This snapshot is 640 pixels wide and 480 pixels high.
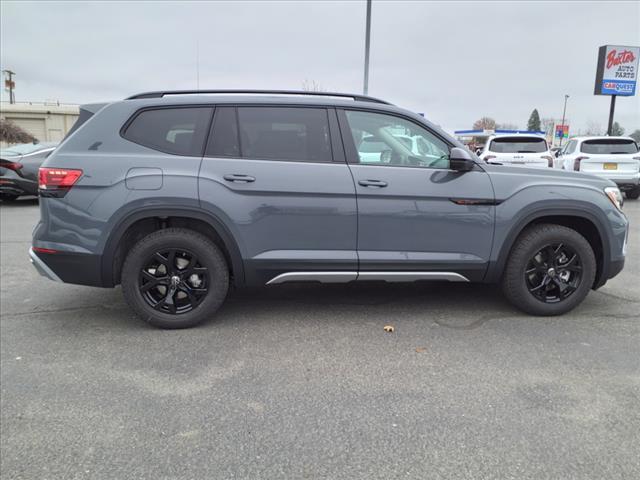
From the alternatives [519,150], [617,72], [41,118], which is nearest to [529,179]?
[519,150]

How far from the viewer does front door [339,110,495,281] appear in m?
3.81

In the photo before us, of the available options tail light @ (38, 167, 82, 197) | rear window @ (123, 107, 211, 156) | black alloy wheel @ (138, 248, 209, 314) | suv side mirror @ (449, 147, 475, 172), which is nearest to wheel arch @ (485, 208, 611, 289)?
suv side mirror @ (449, 147, 475, 172)

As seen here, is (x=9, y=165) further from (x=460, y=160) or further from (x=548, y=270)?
(x=548, y=270)

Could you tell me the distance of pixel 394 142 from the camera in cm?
397

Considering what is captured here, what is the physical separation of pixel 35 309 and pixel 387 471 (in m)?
3.70

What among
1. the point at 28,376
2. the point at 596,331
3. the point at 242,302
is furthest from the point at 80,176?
the point at 596,331

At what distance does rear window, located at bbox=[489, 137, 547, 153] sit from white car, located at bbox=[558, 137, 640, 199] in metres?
0.99

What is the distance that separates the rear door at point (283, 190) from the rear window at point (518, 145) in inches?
380

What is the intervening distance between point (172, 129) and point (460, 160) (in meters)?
2.31

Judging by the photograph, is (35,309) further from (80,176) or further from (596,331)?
(596,331)

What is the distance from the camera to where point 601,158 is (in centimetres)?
1232

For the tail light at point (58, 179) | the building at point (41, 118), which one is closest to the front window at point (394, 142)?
the tail light at point (58, 179)

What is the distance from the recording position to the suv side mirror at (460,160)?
378 centimetres

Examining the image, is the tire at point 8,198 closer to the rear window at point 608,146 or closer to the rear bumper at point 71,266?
the rear bumper at point 71,266
